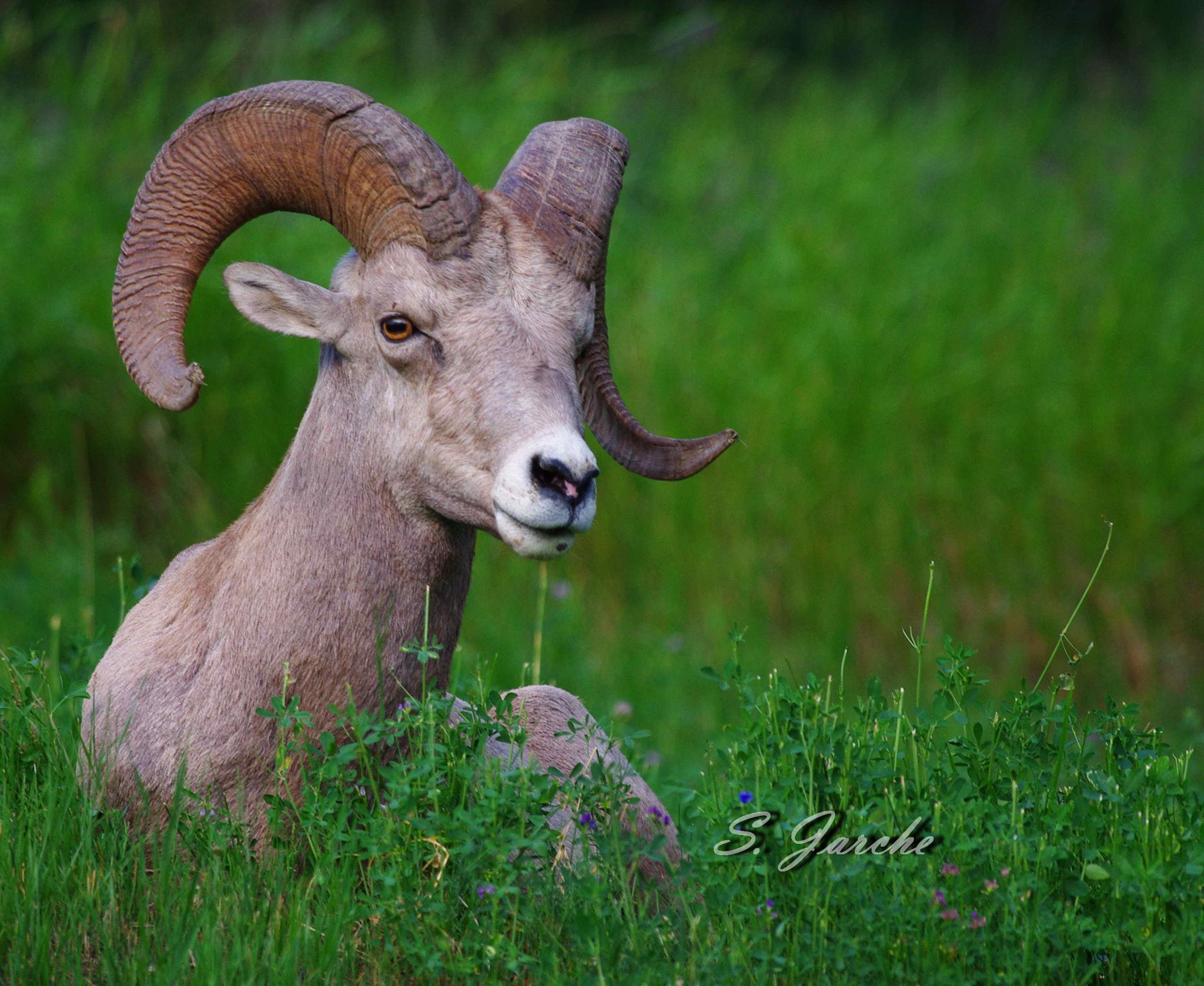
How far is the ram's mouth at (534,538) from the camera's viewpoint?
3355mm

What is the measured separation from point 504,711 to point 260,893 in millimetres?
710

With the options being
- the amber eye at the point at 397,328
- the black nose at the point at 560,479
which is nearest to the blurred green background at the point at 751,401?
the amber eye at the point at 397,328

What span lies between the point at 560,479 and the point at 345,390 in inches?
30.9

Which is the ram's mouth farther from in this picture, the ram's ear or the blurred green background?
the blurred green background

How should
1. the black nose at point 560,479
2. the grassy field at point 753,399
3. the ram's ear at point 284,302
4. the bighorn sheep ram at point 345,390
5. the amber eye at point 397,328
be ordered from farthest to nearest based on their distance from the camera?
the grassy field at point 753,399 < the ram's ear at point 284,302 < the amber eye at point 397,328 < the bighorn sheep ram at point 345,390 < the black nose at point 560,479

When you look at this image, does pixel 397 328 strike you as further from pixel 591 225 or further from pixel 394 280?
pixel 591 225

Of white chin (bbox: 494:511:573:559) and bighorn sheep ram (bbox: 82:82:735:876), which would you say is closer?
white chin (bbox: 494:511:573:559)

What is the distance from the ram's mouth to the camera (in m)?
3.36

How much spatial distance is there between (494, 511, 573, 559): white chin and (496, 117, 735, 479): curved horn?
2.46ft

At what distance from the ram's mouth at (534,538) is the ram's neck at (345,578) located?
1.07 feet

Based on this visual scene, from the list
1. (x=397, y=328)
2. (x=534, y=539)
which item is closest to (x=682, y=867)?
(x=534, y=539)

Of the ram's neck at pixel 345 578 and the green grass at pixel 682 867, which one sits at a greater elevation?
the ram's neck at pixel 345 578

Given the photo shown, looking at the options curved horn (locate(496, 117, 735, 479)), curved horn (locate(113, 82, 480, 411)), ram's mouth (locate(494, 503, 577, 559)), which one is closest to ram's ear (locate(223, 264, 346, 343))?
curved horn (locate(113, 82, 480, 411))
